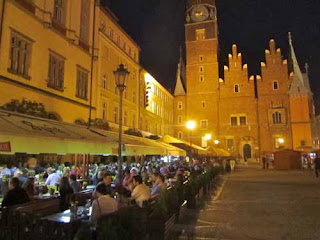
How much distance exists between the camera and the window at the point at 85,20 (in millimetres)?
18500

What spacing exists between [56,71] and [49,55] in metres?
0.93

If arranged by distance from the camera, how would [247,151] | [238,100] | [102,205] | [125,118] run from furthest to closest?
[247,151]
[238,100]
[125,118]
[102,205]

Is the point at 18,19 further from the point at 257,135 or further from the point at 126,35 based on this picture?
the point at 257,135

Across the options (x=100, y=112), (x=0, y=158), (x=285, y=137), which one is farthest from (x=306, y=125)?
(x=0, y=158)

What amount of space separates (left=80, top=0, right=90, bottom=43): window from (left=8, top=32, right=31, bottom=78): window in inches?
201

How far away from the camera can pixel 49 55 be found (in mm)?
15250

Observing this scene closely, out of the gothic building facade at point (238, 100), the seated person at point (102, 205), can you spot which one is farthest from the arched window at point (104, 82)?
the gothic building facade at point (238, 100)

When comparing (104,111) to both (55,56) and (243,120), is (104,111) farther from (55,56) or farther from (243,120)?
(243,120)

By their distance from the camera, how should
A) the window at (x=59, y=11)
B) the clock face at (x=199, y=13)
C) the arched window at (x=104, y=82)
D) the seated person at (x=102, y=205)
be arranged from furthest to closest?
the clock face at (x=199, y=13)
the arched window at (x=104, y=82)
the window at (x=59, y=11)
the seated person at (x=102, y=205)

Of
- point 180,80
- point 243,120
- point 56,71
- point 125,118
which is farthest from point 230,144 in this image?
point 56,71

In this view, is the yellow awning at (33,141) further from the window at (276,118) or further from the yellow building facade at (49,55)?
the window at (276,118)

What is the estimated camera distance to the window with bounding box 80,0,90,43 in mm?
18500

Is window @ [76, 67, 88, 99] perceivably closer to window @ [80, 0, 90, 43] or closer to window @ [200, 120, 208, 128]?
window @ [80, 0, 90, 43]

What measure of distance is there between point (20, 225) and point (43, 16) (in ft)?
40.0
